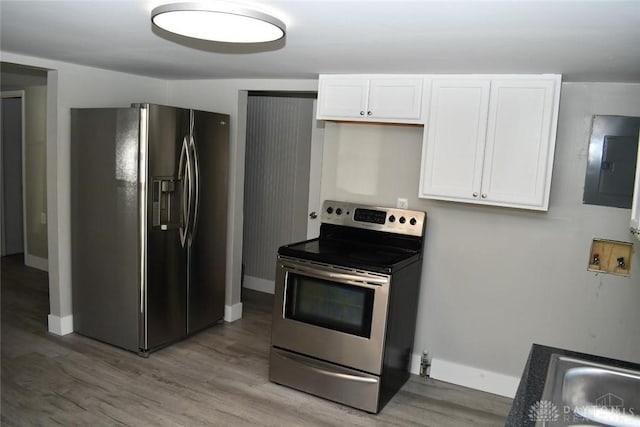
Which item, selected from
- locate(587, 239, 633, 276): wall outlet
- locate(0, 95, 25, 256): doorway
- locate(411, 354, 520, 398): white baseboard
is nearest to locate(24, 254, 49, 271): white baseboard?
locate(0, 95, 25, 256): doorway

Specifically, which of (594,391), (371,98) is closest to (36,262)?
(371,98)

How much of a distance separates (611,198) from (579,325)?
2.61 ft

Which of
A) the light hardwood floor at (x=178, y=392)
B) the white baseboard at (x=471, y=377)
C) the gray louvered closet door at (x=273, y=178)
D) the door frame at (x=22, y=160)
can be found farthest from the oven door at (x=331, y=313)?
the door frame at (x=22, y=160)

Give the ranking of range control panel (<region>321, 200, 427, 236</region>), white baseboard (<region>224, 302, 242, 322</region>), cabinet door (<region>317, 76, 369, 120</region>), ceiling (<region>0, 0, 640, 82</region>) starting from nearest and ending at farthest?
1. ceiling (<region>0, 0, 640, 82</region>)
2. cabinet door (<region>317, 76, 369, 120</region>)
3. range control panel (<region>321, 200, 427, 236</region>)
4. white baseboard (<region>224, 302, 242, 322</region>)

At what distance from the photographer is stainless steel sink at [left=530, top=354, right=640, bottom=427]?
161cm

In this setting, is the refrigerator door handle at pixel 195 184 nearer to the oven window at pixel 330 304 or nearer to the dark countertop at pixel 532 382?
the oven window at pixel 330 304

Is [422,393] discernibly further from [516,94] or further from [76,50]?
[76,50]

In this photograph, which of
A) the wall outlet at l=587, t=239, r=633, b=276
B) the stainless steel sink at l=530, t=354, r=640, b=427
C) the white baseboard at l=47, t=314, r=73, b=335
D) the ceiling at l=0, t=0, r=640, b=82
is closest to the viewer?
the stainless steel sink at l=530, t=354, r=640, b=427

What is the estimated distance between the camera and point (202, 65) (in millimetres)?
3381

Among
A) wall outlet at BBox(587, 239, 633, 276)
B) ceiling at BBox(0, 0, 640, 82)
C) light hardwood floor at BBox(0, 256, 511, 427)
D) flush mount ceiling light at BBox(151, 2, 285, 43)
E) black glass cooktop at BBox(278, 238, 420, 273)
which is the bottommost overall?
light hardwood floor at BBox(0, 256, 511, 427)

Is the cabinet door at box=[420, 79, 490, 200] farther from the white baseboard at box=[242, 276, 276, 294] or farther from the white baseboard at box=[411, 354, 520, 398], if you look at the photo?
the white baseboard at box=[242, 276, 276, 294]

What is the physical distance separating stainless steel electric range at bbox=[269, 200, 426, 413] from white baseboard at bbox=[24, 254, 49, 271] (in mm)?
3538

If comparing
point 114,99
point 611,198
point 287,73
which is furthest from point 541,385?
point 114,99

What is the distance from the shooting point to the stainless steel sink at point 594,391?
63.3 inches
